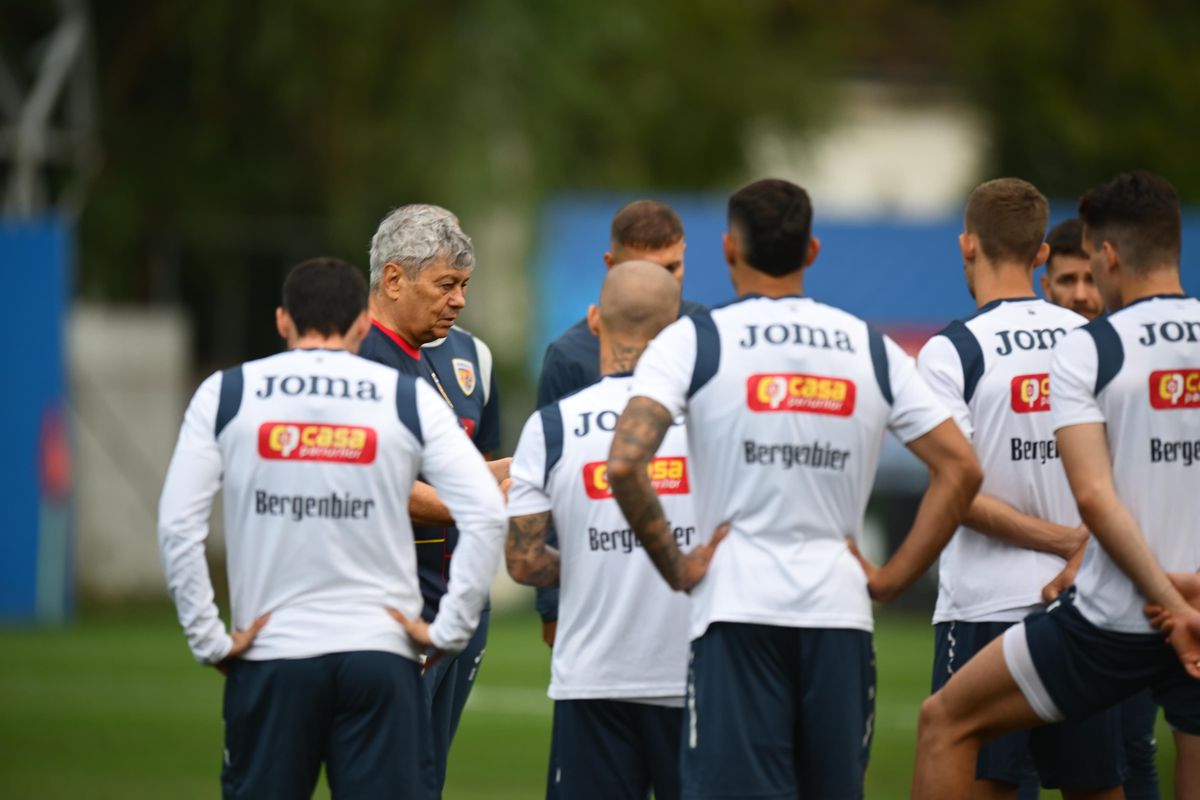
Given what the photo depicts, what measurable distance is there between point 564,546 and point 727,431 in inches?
38.8

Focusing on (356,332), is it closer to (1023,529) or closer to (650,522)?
(650,522)

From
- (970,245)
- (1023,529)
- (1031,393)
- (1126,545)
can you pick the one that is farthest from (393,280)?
(1126,545)

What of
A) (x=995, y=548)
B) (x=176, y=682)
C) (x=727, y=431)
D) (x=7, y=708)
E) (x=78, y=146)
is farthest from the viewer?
(x=78, y=146)

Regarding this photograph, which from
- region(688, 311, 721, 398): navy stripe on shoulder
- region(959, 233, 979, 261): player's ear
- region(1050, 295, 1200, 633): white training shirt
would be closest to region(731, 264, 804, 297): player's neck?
region(688, 311, 721, 398): navy stripe on shoulder

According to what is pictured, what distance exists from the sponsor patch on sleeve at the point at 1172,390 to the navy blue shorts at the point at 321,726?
2.65 m

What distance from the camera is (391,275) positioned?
7.37 m

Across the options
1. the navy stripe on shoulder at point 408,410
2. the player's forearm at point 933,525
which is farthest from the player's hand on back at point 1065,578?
the navy stripe on shoulder at point 408,410

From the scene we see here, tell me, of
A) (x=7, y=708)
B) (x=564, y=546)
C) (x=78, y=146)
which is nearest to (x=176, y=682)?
(x=7, y=708)

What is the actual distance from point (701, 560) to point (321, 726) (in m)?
1.31

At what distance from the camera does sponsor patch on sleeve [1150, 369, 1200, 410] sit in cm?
626

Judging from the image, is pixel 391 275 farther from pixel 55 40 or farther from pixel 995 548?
pixel 55 40

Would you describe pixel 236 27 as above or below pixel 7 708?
above

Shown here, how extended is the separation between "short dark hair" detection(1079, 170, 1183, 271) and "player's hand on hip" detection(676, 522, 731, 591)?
180cm

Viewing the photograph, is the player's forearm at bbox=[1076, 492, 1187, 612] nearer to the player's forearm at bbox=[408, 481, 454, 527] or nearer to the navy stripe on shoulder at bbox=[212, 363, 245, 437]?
the player's forearm at bbox=[408, 481, 454, 527]
